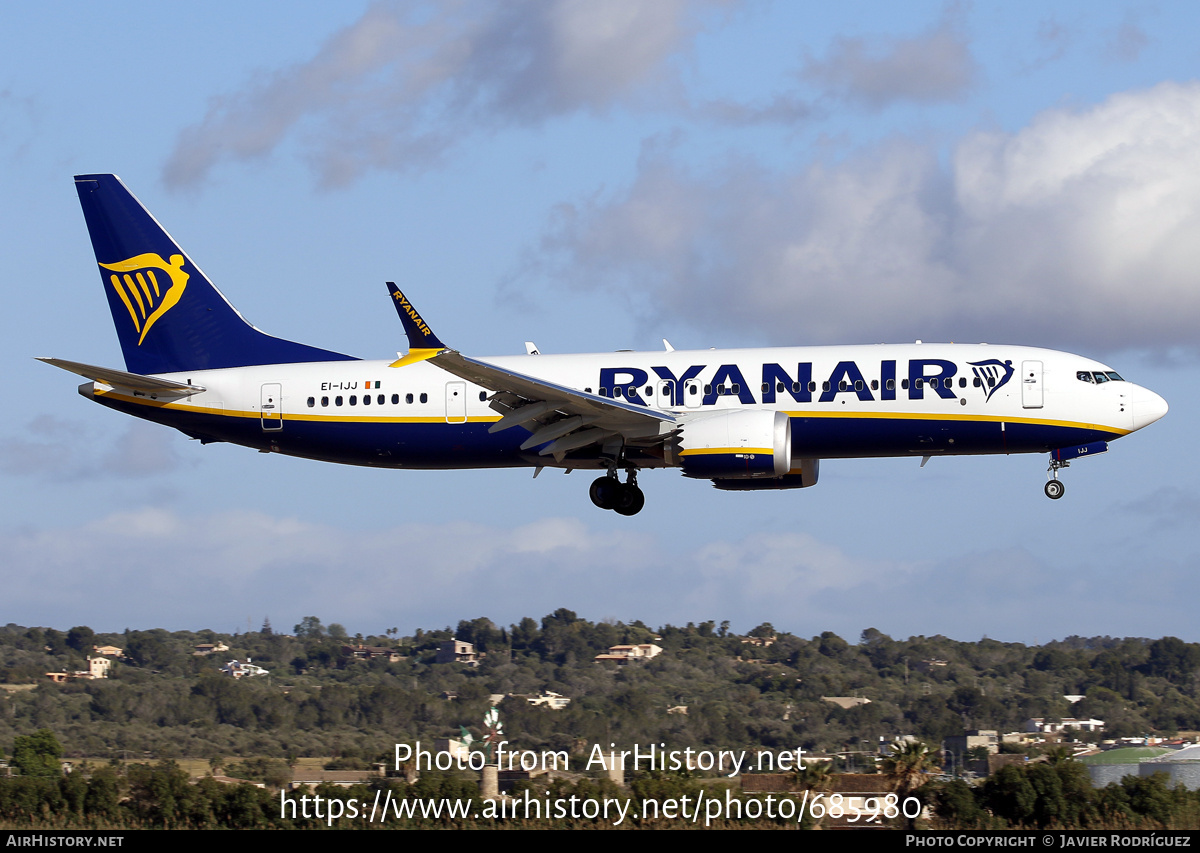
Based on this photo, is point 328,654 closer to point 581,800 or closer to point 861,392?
point 581,800

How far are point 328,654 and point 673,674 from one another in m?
36.3

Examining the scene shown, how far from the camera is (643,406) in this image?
41344mm

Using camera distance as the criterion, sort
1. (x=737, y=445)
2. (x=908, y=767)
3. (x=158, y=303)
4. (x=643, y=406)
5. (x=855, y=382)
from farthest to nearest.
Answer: (x=908, y=767) → (x=158, y=303) → (x=643, y=406) → (x=855, y=382) → (x=737, y=445)

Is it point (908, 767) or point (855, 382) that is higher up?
point (855, 382)

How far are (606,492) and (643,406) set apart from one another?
10.6 feet

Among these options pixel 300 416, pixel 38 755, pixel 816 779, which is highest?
pixel 300 416

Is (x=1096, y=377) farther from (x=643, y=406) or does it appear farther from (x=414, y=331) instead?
(x=414, y=331)

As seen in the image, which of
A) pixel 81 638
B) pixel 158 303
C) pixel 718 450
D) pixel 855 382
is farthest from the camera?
pixel 81 638

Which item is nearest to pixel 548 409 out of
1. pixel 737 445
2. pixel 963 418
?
pixel 737 445

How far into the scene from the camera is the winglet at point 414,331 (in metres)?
36.1

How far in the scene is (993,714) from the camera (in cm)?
11219

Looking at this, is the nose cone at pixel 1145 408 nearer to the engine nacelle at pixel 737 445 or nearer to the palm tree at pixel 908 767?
the engine nacelle at pixel 737 445

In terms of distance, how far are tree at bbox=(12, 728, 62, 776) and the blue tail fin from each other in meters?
23.6

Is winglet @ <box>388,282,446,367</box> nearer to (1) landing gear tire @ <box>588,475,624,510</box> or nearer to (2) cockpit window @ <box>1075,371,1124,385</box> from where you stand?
(1) landing gear tire @ <box>588,475,624,510</box>
